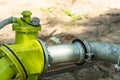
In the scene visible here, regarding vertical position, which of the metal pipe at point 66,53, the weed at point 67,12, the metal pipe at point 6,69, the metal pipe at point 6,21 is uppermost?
the weed at point 67,12

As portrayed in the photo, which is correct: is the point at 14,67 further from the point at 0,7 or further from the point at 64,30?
the point at 0,7

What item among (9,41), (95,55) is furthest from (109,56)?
(9,41)


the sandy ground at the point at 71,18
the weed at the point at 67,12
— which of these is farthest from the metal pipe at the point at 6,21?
the weed at the point at 67,12

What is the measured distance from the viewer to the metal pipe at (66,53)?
6.84ft

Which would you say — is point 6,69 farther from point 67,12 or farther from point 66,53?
point 67,12

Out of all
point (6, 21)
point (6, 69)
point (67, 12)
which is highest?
point (67, 12)

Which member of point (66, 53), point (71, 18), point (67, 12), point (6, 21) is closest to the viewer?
point (66, 53)

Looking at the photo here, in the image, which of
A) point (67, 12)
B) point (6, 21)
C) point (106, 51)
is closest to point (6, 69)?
point (106, 51)

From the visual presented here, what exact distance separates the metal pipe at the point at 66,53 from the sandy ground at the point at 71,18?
8.63 ft

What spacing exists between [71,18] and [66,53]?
12.6 feet

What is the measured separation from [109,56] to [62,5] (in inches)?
163

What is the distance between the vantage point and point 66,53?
212 centimetres

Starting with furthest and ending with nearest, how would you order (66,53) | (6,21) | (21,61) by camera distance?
(6,21), (66,53), (21,61)

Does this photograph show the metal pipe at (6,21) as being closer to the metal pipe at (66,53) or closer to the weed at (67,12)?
the metal pipe at (66,53)
